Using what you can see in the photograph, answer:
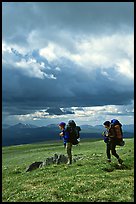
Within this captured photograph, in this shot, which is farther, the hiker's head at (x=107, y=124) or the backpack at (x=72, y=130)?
the backpack at (x=72, y=130)

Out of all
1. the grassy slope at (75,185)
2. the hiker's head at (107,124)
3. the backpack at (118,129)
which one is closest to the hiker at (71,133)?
the grassy slope at (75,185)

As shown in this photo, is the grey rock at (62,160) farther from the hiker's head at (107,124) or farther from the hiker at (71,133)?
the hiker's head at (107,124)

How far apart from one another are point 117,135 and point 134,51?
24.7 feet

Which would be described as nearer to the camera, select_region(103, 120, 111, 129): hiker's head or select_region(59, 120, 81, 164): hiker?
select_region(103, 120, 111, 129): hiker's head

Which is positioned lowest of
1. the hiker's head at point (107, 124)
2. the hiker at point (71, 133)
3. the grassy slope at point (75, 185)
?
the grassy slope at point (75, 185)

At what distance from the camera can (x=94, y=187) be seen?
17172 mm

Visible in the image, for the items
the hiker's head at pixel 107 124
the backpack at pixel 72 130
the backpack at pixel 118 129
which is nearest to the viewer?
the backpack at pixel 118 129

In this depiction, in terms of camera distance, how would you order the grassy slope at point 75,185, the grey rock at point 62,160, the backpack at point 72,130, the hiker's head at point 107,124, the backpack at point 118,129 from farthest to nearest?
the grey rock at point 62,160 < the backpack at point 72,130 < the hiker's head at point 107,124 < the backpack at point 118,129 < the grassy slope at point 75,185

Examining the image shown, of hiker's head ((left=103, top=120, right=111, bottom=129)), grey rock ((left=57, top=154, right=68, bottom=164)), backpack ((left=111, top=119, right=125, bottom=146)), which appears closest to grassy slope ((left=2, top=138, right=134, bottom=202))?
backpack ((left=111, top=119, right=125, bottom=146))

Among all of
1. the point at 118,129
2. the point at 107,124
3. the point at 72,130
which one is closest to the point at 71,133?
the point at 72,130

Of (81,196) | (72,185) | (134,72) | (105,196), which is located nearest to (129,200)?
(105,196)

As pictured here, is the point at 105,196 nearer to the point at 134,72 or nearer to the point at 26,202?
the point at 26,202

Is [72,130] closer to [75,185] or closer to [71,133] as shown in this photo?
[71,133]

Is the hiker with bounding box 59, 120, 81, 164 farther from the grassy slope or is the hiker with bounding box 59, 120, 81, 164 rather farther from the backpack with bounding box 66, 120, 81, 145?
the grassy slope
